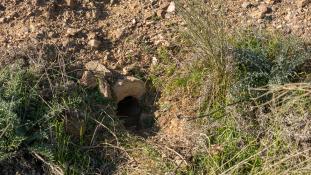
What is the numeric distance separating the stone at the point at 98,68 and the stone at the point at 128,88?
9 centimetres

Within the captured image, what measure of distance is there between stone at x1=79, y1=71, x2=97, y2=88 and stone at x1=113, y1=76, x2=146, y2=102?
13 cm

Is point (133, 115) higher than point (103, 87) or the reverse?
the reverse

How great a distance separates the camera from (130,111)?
382 cm

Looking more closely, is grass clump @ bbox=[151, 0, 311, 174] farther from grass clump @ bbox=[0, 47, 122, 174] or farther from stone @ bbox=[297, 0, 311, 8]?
grass clump @ bbox=[0, 47, 122, 174]

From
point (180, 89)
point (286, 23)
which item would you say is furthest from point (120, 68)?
point (286, 23)

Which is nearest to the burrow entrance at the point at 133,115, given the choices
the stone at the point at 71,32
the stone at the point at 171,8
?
the stone at the point at 71,32

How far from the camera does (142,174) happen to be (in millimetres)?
3352

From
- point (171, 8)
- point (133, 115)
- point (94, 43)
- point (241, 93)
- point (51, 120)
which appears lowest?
point (133, 115)

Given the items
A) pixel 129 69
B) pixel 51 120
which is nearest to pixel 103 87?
pixel 129 69

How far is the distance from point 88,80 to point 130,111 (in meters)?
0.38

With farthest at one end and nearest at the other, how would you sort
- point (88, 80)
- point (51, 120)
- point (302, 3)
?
point (302, 3) → point (88, 80) → point (51, 120)

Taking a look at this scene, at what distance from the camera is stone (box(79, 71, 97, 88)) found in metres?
3.58

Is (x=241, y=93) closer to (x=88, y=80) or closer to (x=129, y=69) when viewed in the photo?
(x=129, y=69)

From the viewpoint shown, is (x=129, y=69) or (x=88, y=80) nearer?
(x=88, y=80)
